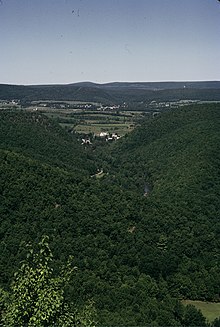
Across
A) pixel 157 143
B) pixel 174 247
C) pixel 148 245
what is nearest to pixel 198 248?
pixel 174 247

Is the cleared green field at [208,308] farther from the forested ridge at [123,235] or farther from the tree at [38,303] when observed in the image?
the tree at [38,303]

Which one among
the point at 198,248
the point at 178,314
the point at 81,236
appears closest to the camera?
the point at 178,314

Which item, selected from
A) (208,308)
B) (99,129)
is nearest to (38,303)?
(208,308)

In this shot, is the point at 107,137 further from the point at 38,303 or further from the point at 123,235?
the point at 38,303

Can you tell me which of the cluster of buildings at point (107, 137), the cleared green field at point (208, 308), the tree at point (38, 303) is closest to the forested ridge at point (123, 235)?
the cleared green field at point (208, 308)

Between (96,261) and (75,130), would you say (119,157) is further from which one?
(96,261)
